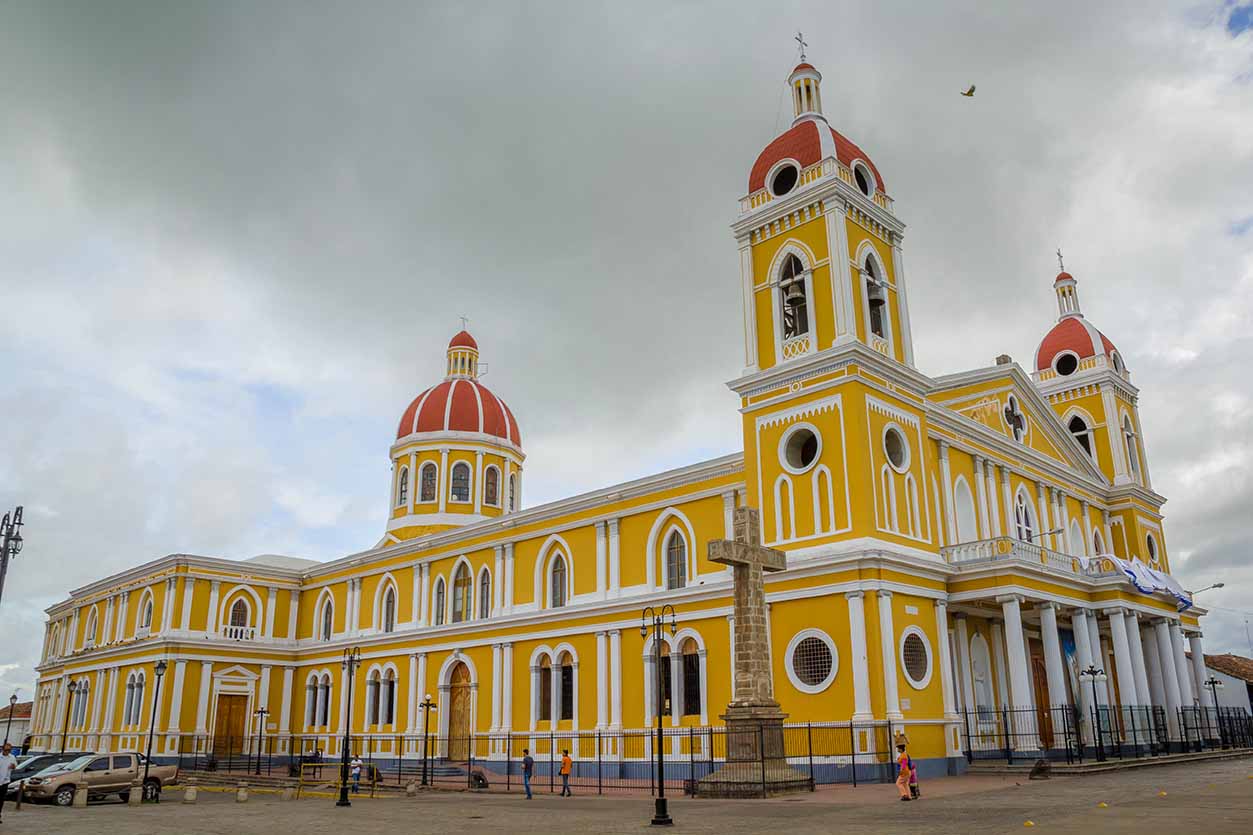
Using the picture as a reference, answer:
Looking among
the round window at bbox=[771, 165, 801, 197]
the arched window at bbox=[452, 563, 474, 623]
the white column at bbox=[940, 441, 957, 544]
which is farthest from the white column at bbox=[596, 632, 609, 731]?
the round window at bbox=[771, 165, 801, 197]

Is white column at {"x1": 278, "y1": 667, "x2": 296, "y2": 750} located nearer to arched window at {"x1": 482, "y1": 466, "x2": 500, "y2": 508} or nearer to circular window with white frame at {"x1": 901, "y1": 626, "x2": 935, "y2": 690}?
arched window at {"x1": 482, "y1": 466, "x2": 500, "y2": 508}

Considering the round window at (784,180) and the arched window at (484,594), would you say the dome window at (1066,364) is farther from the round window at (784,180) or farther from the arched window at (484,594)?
the arched window at (484,594)

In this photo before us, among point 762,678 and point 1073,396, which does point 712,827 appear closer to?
point 762,678

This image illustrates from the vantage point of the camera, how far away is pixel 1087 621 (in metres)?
28.2

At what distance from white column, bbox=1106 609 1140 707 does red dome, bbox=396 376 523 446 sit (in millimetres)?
28712

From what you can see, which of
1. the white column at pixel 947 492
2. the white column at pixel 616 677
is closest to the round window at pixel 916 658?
the white column at pixel 947 492

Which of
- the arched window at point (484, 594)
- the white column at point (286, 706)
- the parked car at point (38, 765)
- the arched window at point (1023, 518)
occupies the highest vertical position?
the arched window at point (1023, 518)

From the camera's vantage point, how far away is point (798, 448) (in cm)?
2691

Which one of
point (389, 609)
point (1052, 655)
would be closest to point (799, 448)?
point (1052, 655)

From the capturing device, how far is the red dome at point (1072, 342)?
1528 inches

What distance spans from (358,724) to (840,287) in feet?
90.1

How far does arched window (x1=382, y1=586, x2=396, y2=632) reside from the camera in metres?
41.6

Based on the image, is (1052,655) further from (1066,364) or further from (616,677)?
(1066,364)

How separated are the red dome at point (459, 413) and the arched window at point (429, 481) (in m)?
1.80
